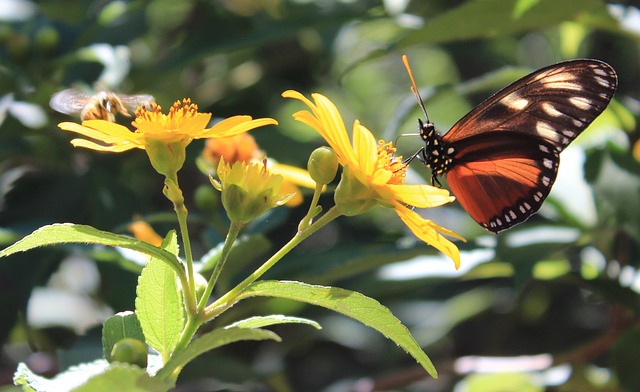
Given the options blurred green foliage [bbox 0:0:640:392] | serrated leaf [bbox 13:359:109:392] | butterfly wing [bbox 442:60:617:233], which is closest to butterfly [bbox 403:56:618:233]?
butterfly wing [bbox 442:60:617:233]

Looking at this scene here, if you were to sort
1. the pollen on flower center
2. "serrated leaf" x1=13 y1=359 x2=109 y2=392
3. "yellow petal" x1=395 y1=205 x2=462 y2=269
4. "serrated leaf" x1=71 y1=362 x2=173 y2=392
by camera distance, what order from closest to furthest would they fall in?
"serrated leaf" x1=71 y1=362 x2=173 y2=392 < "serrated leaf" x1=13 y1=359 x2=109 y2=392 < "yellow petal" x1=395 y1=205 x2=462 y2=269 < the pollen on flower center

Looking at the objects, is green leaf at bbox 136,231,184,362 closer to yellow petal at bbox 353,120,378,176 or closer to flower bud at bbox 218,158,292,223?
flower bud at bbox 218,158,292,223

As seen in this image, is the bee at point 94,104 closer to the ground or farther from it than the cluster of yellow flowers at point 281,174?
farther from it

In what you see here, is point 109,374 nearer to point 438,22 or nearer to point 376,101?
point 438,22

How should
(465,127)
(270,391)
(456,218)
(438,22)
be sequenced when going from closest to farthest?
(465,127), (438,22), (270,391), (456,218)

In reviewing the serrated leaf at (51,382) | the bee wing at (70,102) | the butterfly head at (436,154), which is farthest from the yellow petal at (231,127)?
Answer: the butterfly head at (436,154)

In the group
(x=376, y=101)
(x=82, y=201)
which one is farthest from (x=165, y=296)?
(x=376, y=101)

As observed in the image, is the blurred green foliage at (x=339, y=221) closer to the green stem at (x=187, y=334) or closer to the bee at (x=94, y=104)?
the bee at (x=94, y=104)
